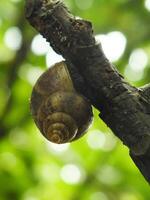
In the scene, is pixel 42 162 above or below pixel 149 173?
below

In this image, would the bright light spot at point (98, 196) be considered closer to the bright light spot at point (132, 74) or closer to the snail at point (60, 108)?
the bright light spot at point (132, 74)

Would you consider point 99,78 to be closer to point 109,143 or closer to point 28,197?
point 28,197

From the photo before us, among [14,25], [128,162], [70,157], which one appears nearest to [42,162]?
[70,157]

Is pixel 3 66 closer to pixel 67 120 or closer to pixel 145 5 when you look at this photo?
pixel 145 5

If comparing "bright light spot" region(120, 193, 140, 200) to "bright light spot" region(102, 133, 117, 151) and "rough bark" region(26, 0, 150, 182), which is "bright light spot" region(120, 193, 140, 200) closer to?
"bright light spot" region(102, 133, 117, 151)

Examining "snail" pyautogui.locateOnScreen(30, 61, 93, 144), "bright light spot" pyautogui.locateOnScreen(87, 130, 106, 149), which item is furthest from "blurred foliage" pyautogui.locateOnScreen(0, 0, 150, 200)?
"snail" pyautogui.locateOnScreen(30, 61, 93, 144)

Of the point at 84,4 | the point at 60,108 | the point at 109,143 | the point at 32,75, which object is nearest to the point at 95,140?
the point at 109,143
